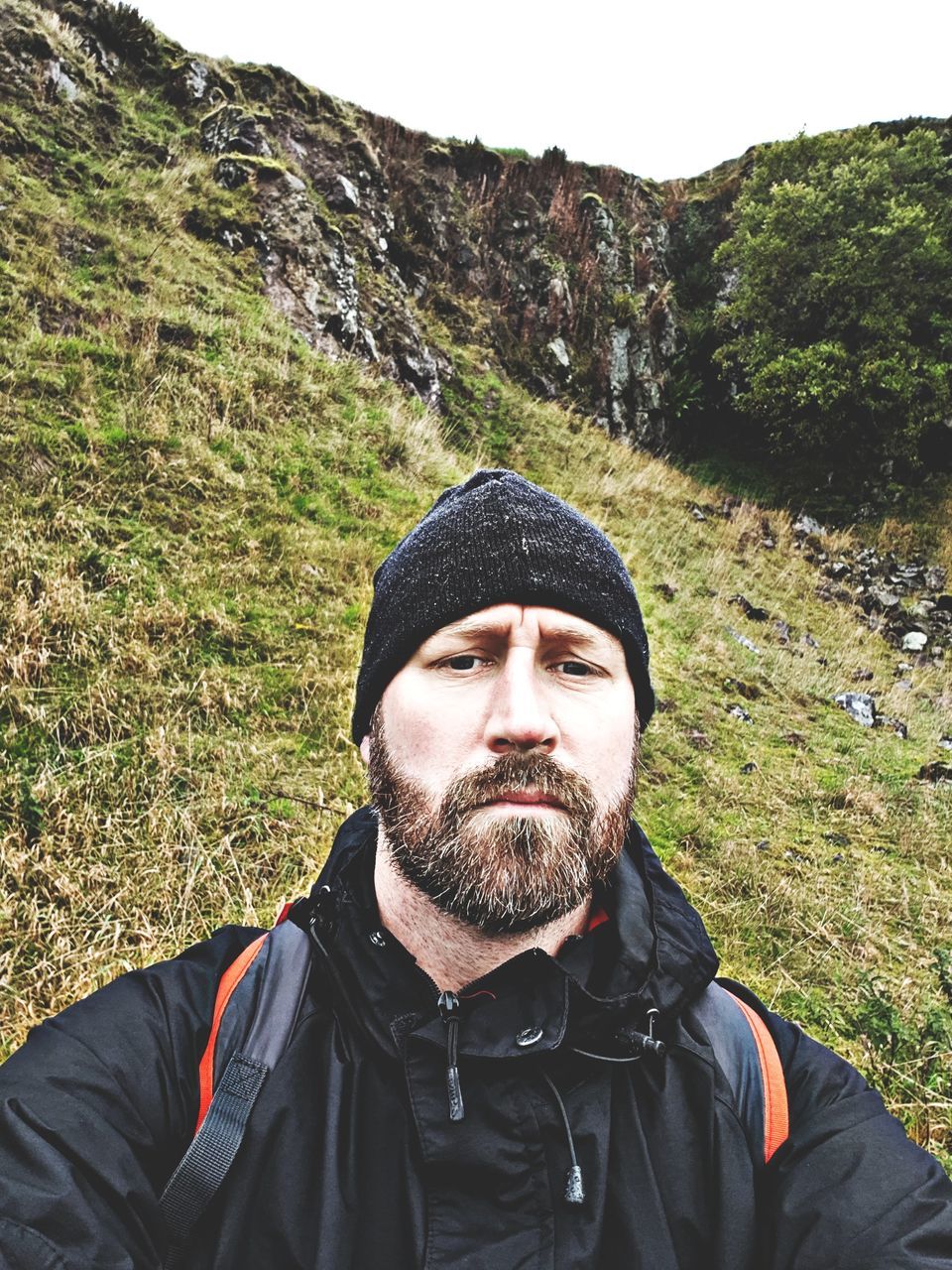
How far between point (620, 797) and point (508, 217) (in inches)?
774

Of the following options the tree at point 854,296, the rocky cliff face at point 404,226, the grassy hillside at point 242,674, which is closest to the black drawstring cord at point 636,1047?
the grassy hillside at point 242,674

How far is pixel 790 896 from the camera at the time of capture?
159 inches

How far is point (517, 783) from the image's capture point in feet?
5.06

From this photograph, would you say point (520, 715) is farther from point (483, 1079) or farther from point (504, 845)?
point (483, 1079)

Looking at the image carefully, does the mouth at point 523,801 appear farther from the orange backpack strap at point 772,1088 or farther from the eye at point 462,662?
the orange backpack strap at point 772,1088

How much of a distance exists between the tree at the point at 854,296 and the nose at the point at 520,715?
1552cm

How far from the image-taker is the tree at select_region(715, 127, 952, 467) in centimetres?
1366

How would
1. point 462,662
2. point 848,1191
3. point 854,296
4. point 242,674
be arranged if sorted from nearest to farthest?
point 848,1191 < point 462,662 < point 242,674 < point 854,296

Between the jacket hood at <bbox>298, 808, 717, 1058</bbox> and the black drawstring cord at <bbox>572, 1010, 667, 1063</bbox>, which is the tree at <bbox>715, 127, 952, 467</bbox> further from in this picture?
the black drawstring cord at <bbox>572, 1010, 667, 1063</bbox>

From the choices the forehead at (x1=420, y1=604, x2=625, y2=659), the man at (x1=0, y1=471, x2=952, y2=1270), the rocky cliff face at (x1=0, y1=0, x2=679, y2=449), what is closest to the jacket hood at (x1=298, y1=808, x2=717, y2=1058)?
the man at (x1=0, y1=471, x2=952, y2=1270)

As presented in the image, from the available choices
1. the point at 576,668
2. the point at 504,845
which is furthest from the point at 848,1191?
the point at 576,668

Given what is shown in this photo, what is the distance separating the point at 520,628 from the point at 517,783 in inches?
19.4

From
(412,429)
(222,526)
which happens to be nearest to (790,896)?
(222,526)

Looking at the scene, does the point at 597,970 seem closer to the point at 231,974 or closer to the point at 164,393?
the point at 231,974
